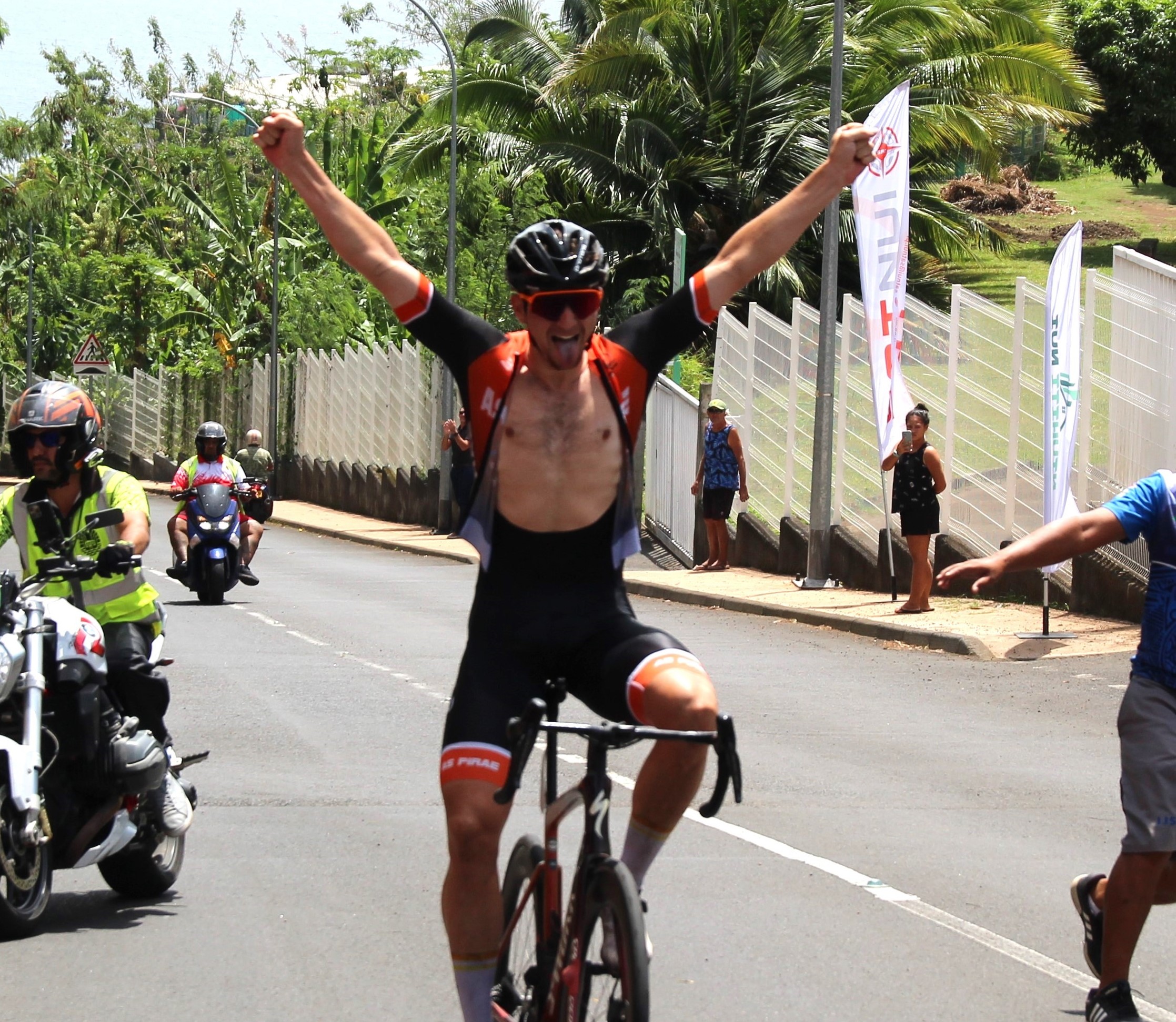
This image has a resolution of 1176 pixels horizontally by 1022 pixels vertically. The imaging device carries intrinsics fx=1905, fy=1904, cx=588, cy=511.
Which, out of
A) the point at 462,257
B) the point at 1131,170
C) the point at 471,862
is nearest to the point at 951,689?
the point at 471,862

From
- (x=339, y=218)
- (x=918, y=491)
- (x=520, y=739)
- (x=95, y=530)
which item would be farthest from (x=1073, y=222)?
(x=520, y=739)

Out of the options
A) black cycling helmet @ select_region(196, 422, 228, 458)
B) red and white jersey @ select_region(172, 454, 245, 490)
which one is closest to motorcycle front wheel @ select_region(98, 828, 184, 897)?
black cycling helmet @ select_region(196, 422, 228, 458)

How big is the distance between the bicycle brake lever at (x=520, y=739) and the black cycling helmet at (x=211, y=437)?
1495 centimetres

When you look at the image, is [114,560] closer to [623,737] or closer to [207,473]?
[623,737]

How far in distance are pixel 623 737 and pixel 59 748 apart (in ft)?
10.2

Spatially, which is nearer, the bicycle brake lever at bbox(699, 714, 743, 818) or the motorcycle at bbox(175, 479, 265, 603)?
the bicycle brake lever at bbox(699, 714, 743, 818)

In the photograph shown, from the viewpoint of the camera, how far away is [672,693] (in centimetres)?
390

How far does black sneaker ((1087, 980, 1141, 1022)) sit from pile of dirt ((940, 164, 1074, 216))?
5193 centimetres

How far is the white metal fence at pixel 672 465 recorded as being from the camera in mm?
25266

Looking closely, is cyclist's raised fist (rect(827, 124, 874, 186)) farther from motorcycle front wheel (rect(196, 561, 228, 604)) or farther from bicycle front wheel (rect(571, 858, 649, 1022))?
motorcycle front wheel (rect(196, 561, 228, 604))

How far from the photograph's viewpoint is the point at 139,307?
61.1 m

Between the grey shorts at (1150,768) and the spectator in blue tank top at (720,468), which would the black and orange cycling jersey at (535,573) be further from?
the spectator in blue tank top at (720,468)

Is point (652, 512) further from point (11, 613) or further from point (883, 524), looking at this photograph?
point (11, 613)

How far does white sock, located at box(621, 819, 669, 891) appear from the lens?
4.15 m
